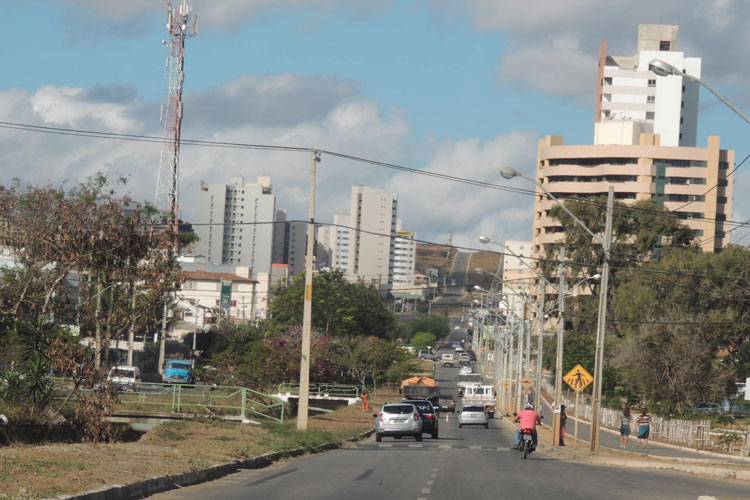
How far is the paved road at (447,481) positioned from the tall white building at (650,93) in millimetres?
115911

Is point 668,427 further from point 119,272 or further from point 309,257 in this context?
point 119,272

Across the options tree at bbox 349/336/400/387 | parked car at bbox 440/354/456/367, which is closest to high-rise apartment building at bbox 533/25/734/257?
parked car at bbox 440/354/456/367

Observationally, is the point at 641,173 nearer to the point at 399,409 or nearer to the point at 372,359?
the point at 372,359

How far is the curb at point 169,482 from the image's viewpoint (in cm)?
1420

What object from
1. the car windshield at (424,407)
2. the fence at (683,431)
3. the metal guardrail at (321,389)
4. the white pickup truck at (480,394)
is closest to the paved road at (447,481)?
the car windshield at (424,407)

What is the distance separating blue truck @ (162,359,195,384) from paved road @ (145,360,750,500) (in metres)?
48.5

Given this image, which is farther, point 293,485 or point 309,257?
point 309,257

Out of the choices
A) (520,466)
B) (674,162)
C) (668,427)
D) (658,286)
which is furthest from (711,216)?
(520,466)

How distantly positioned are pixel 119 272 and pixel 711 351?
50.2m

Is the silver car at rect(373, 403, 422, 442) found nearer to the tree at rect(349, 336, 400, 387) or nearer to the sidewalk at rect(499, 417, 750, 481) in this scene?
the sidewalk at rect(499, 417, 750, 481)

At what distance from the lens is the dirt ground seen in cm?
1465

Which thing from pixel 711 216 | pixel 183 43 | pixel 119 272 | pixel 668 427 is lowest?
pixel 668 427

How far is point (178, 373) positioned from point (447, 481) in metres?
58.9

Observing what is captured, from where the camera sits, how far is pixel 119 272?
3181 cm
